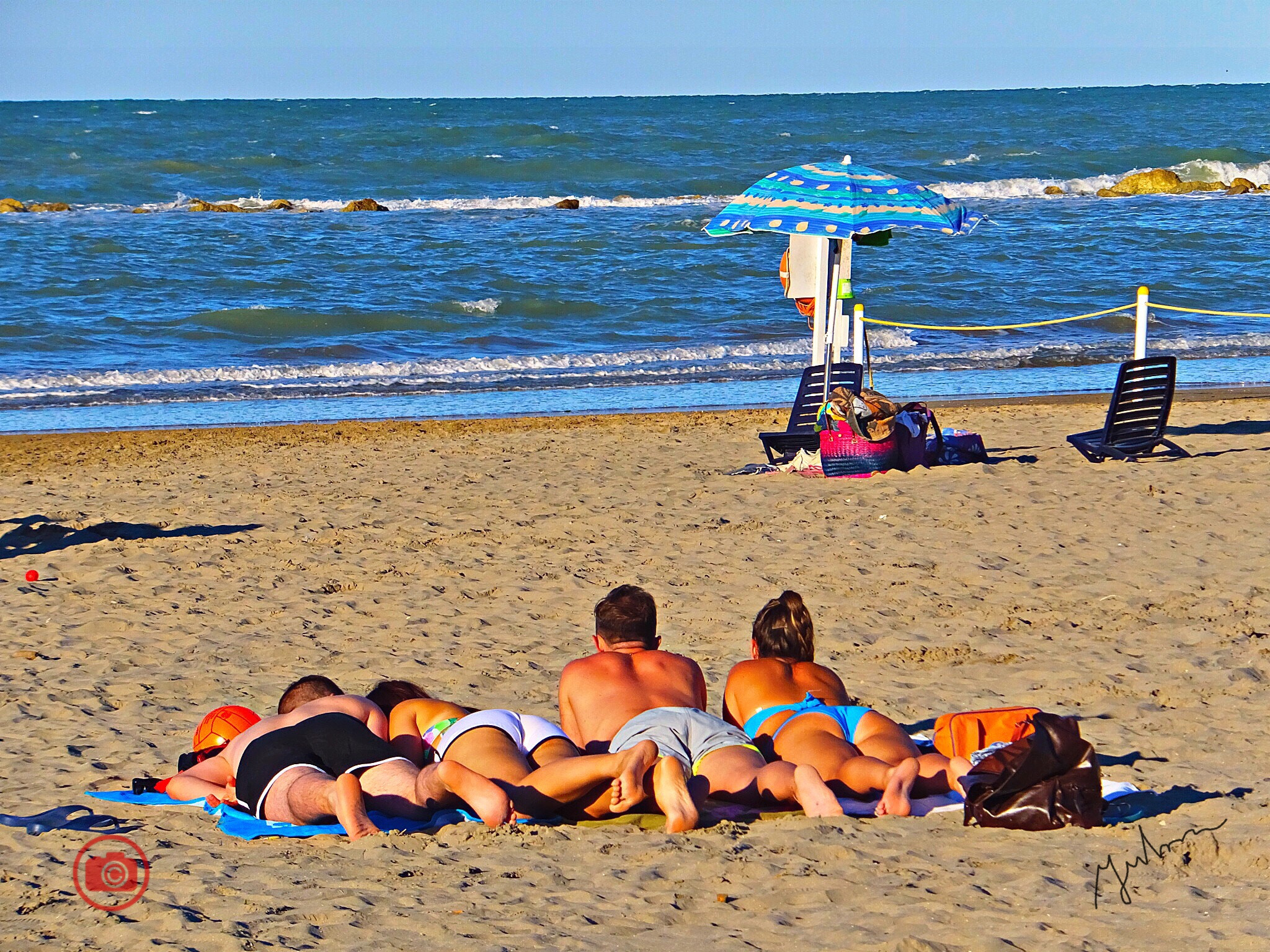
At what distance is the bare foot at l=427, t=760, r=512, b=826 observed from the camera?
3846 millimetres

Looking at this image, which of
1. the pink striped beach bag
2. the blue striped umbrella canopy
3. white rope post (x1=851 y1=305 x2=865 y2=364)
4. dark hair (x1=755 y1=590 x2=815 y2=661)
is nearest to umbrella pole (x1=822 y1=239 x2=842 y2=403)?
white rope post (x1=851 y1=305 x2=865 y2=364)

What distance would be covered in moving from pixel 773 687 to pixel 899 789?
60 centimetres

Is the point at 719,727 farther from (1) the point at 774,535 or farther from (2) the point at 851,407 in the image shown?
(2) the point at 851,407

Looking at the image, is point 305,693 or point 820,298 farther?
point 820,298

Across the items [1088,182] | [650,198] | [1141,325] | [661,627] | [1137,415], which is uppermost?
[1088,182]

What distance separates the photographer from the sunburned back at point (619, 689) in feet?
13.8

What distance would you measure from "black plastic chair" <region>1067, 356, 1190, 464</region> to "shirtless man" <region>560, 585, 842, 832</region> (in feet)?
18.5

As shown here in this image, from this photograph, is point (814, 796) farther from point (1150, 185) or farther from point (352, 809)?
point (1150, 185)

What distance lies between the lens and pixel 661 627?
6.29 m

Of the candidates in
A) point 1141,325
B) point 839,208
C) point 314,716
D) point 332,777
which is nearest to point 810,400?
point 839,208

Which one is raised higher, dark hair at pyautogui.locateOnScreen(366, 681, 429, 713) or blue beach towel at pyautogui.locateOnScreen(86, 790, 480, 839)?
dark hair at pyautogui.locateOnScreen(366, 681, 429, 713)

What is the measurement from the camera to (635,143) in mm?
49094

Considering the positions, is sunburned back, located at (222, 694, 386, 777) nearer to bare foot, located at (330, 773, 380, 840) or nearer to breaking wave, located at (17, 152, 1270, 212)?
bare foot, located at (330, 773, 380, 840)

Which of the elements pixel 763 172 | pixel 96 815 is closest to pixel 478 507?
pixel 96 815
